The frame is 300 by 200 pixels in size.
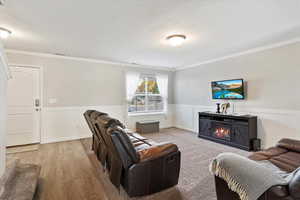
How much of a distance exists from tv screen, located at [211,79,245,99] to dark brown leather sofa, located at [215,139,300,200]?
2056 mm

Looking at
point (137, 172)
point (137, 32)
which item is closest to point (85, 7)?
point (137, 32)

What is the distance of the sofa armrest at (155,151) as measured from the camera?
192 centimetres

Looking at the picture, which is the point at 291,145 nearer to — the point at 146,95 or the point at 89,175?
the point at 89,175

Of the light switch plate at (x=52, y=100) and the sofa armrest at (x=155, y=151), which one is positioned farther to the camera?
the light switch plate at (x=52, y=100)

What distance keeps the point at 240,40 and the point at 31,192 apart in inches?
177

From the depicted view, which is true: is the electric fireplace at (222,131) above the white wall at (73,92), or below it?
below

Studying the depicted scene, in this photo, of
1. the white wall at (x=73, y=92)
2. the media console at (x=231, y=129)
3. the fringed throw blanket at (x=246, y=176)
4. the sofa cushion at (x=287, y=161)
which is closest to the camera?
the fringed throw blanket at (x=246, y=176)

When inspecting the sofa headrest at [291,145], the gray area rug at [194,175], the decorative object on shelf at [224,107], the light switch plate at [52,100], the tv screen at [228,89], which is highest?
the tv screen at [228,89]

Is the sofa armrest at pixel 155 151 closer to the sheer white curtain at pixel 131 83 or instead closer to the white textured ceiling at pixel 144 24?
the white textured ceiling at pixel 144 24

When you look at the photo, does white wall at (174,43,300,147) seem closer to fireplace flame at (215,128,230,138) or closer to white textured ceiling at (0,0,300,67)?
white textured ceiling at (0,0,300,67)

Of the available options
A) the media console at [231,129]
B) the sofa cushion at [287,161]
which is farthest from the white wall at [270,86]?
the sofa cushion at [287,161]

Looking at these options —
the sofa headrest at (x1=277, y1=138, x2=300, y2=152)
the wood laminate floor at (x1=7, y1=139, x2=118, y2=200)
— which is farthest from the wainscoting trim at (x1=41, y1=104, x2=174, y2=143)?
the sofa headrest at (x1=277, y1=138, x2=300, y2=152)

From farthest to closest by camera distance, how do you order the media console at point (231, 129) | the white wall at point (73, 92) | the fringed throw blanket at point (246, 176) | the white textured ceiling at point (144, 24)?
the white wall at point (73, 92), the media console at point (231, 129), the white textured ceiling at point (144, 24), the fringed throw blanket at point (246, 176)

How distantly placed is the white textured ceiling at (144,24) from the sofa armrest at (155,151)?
1.94m
